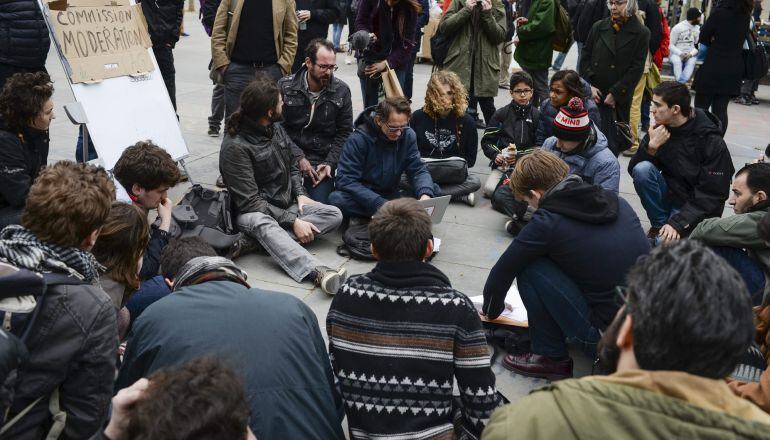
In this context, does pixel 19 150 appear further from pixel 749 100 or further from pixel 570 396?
pixel 749 100

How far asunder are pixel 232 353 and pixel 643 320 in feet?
3.97

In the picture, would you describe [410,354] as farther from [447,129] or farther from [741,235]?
[447,129]

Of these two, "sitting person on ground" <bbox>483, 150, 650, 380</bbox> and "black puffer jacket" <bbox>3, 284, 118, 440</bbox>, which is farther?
"sitting person on ground" <bbox>483, 150, 650, 380</bbox>

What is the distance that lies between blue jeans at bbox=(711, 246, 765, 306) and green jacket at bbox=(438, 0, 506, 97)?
13.8 ft

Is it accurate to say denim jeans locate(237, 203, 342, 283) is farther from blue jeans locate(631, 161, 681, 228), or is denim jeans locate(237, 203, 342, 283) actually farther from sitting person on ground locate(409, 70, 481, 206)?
blue jeans locate(631, 161, 681, 228)

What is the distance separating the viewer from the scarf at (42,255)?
2420mm

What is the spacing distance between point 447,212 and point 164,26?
10.2 ft

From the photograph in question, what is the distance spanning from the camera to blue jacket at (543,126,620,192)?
16.9ft

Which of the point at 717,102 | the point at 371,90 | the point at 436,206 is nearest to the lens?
the point at 436,206

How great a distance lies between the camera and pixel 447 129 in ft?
20.4

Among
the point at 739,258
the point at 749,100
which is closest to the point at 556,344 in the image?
the point at 739,258

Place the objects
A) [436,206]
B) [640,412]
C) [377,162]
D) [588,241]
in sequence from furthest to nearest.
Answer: [377,162] < [436,206] < [588,241] < [640,412]

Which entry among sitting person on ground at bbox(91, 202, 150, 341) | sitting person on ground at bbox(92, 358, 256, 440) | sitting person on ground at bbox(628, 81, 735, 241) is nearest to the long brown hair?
sitting person on ground at bbox(91, 202, 150, 341)

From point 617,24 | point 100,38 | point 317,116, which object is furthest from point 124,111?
point 617,24
